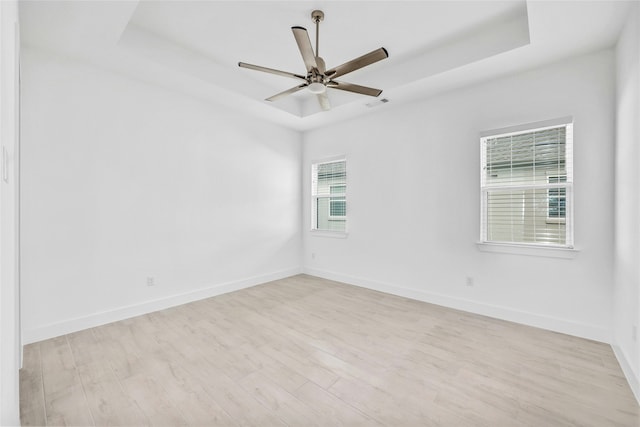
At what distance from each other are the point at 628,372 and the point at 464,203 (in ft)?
6.50

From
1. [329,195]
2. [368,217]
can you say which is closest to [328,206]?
[329,195]

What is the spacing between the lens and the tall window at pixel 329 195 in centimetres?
498

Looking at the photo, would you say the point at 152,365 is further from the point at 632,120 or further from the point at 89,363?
the point at 632,120

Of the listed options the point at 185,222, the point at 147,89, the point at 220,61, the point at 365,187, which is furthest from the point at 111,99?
the point at 365,187

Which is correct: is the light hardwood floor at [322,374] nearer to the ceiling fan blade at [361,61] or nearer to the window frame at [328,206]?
the window frame at [328,206]

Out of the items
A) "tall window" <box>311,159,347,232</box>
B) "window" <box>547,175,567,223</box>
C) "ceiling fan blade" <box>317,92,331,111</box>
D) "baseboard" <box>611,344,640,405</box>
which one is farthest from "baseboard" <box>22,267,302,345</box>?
"baseboard" <box>611,344,640,405</box>

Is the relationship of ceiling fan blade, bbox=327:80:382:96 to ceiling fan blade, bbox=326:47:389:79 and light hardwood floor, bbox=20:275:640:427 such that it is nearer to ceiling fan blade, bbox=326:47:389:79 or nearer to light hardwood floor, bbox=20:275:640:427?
ceiling fan blade, bbox=326:47:389:79

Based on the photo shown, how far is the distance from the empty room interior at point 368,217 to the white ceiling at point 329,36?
0.07 ft

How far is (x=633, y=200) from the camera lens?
217 cm

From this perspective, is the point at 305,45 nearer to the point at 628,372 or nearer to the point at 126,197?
the point at 126,197

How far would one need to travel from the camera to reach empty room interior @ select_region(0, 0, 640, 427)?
2.01 m

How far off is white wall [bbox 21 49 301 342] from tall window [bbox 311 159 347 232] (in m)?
1.04

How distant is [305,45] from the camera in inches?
85.2

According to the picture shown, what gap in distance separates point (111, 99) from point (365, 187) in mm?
3411
